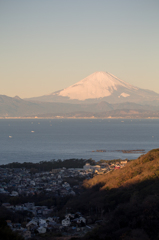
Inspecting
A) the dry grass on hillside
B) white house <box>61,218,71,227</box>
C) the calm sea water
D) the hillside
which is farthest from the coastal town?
the calm sea water

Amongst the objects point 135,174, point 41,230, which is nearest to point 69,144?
point 135,174

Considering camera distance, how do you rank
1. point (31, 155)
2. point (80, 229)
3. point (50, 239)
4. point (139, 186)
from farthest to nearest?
point (31, 155)
point (139, 186)
point (80, 229)
point (50, 239)

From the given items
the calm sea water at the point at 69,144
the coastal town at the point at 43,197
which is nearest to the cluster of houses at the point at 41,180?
the coastal town at the point at 43,197

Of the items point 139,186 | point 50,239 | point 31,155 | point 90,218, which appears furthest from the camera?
point 31,155

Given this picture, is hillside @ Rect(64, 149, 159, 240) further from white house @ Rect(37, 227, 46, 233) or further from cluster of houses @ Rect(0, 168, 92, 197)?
A: white house @ Rect(37, 227, 46, 233)

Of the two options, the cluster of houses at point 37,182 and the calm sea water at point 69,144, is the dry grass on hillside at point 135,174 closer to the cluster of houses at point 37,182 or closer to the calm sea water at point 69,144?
the cluster of houses at point 37,182

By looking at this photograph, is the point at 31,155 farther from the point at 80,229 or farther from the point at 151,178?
the point at 80,229


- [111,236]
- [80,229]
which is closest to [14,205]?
[80,229]
